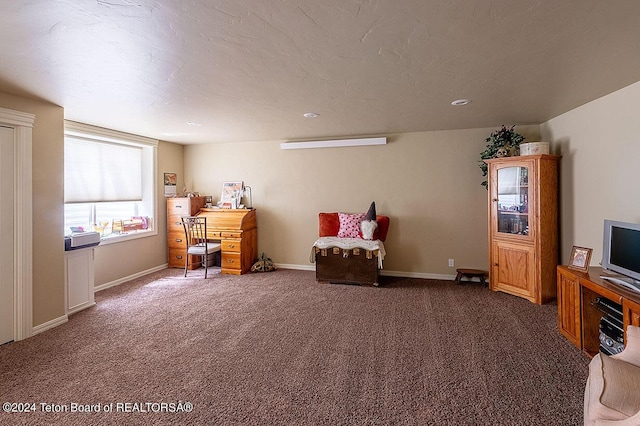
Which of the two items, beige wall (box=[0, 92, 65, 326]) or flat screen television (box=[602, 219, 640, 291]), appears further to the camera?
beige wall (box=[0, 92, 65, 326])

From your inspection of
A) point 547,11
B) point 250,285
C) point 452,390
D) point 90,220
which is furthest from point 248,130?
point 452,390

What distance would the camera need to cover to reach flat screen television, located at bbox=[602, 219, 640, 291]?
2174mm

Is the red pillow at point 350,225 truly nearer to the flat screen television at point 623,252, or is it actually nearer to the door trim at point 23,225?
the flat screen television at point 623,252

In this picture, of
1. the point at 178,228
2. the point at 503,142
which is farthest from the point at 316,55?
the point at 178,228

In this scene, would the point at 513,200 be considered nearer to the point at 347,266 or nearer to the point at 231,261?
the point at 347,266

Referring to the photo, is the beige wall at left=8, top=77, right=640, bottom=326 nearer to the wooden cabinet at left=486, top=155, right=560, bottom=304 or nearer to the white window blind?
the wooden cabinet at left=486, top=155, right=560, bottom=304

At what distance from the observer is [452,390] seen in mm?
1965

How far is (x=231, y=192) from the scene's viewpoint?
216 inches

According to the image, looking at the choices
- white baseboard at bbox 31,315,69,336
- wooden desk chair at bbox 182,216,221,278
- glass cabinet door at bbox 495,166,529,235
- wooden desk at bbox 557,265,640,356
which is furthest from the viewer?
wooden desk chair at bbox 182,216,221,278

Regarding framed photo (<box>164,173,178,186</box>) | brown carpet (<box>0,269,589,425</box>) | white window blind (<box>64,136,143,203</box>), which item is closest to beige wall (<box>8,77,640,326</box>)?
framed photo (<box>164,173,178,186</box>)

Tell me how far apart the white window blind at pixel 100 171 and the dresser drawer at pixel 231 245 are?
1.63 meters

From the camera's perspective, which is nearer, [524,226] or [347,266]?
[524,226]

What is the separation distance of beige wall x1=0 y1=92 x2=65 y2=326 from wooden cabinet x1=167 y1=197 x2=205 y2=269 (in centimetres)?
212

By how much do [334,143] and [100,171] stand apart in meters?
3.49
